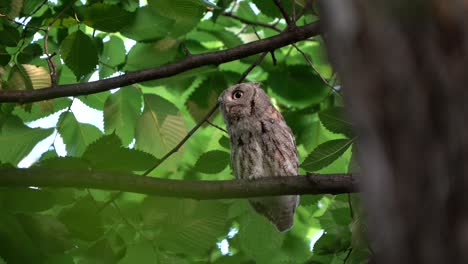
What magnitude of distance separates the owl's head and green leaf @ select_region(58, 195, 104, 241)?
1.74 m

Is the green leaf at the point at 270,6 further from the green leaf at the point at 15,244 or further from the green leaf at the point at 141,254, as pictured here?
the green leaf at the point at 15,244

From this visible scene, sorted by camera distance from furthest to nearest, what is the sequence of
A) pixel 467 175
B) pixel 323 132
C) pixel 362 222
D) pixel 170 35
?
pixel 323 132
pixel 170 35
pixel 362 222
pixel 467 175

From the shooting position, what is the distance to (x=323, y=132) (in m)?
5.00

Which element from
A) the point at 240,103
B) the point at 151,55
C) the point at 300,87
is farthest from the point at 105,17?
the point at 300,87

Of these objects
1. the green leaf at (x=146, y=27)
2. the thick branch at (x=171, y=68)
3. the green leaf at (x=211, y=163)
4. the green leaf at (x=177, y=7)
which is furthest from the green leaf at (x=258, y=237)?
the green leaf at (x=177, y=7)

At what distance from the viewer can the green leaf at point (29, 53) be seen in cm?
379

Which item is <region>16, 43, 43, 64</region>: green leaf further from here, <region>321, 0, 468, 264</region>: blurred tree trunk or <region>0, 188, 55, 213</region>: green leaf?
<region>321, 0, 468, 264</region>: blurred tree trunk

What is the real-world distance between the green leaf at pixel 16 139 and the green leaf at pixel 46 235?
4.63 ft

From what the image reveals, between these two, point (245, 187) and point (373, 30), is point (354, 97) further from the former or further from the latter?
point (245, 187)

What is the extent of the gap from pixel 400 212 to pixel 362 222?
1.99m

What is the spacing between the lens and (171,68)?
359 centimetres

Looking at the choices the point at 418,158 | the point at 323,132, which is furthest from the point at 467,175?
the point at 323,132

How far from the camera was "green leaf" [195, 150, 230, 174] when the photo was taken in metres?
3.93

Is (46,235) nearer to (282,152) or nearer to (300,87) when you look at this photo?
(282,152)
